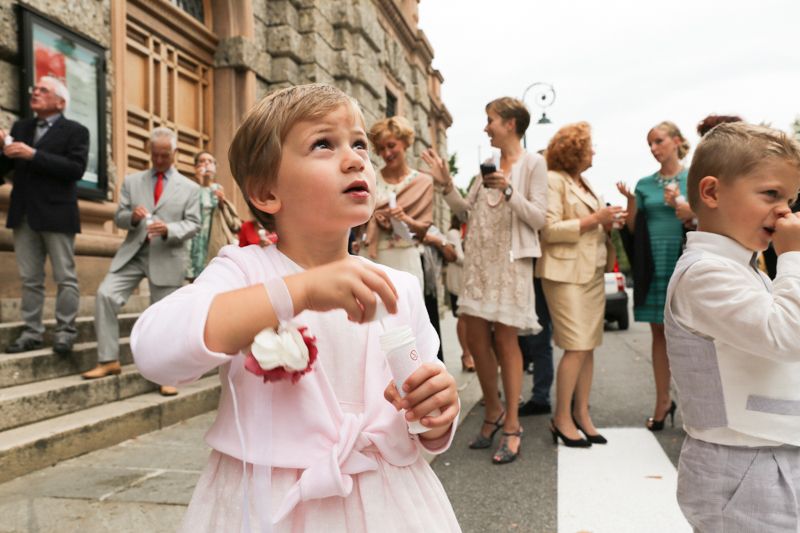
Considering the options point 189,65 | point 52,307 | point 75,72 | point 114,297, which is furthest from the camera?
point 189,65

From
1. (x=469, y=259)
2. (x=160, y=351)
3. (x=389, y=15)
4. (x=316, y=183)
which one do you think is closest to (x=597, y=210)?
(x=469, y=259)

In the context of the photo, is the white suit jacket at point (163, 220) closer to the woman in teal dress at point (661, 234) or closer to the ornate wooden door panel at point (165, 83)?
the ornate wooden door panel at point (165, 83)

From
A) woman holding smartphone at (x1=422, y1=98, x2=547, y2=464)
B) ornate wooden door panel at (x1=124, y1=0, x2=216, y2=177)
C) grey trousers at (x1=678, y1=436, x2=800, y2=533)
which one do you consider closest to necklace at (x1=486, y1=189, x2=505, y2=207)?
woman holding smartphone at (x1=422, y1=98, x2=547, y2=464)

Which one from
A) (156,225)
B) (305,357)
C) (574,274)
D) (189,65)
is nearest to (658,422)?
(574,274)

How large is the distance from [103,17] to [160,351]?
6.37m

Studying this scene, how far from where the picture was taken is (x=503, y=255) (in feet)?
13.4

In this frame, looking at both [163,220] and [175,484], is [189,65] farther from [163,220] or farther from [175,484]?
[175,484]

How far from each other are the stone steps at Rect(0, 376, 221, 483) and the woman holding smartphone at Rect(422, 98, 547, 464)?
7.27ft

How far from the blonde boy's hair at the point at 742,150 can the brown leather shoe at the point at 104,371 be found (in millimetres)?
4123

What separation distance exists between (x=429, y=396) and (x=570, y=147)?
367 cm

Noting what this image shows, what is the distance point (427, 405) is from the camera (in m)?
1.09

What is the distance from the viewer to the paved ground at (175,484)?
2.74 metres

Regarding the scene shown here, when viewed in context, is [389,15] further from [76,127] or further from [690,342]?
[690,342]

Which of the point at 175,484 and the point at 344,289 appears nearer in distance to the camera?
the point at 344,289
